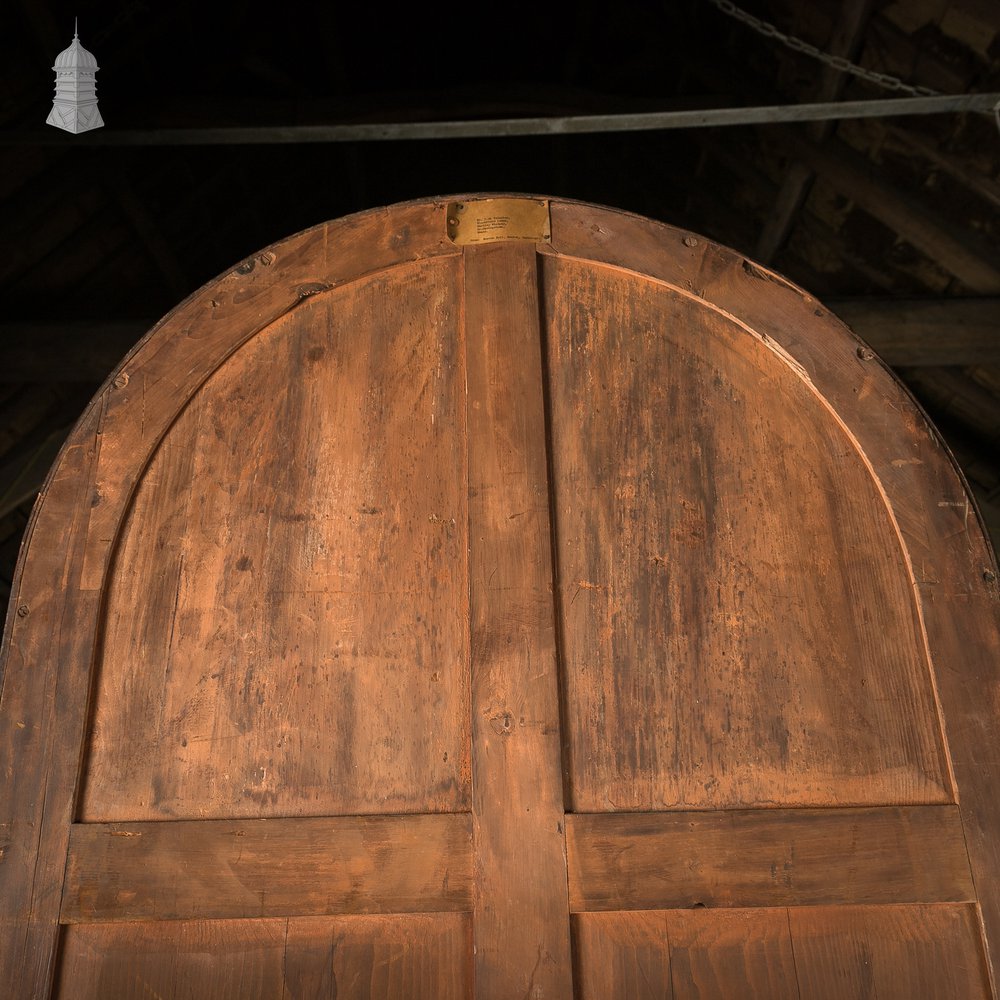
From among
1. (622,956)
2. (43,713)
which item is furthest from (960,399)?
(43,713)

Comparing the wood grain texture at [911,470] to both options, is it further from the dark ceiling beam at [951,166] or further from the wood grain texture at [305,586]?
the dark ceiling beam at [951,166]

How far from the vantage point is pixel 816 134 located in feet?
12.6

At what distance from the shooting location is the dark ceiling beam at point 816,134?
3219 mm

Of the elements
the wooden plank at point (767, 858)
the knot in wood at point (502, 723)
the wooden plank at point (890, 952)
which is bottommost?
the wooden plank at point (890, 952)

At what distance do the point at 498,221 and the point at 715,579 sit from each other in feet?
2.56

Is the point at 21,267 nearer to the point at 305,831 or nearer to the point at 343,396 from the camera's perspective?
the point at 343,396

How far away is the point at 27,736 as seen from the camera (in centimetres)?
141

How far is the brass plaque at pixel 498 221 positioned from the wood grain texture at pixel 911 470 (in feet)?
0.10

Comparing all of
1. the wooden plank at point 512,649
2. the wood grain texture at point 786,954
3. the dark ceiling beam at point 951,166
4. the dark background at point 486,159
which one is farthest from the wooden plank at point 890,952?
the dark ceiling beam at point 951,166

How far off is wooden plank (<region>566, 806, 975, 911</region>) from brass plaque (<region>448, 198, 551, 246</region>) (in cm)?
104

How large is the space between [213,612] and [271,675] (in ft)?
0.48

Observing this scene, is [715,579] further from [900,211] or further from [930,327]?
[930,327]

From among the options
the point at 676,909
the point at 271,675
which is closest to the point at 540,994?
the point at 676,909

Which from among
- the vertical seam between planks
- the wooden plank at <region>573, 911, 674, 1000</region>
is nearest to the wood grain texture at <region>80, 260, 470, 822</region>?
the vertical seam between planks
